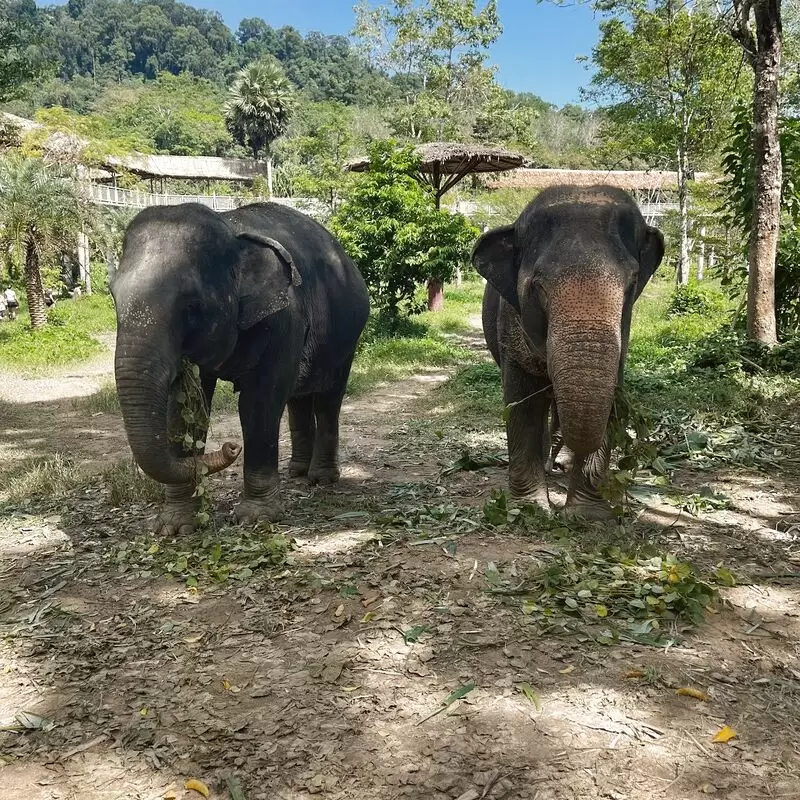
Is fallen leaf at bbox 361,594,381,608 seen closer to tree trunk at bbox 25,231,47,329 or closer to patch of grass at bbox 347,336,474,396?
patch of grass at bbox 347,336,474,396

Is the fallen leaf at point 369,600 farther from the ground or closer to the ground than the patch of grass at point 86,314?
closer to the ground

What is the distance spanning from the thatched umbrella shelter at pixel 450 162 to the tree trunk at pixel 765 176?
32.0 ft

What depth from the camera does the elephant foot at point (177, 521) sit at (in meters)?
5.23

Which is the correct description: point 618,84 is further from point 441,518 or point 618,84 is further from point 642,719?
point 642,719

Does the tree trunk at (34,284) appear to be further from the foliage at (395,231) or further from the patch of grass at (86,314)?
the foliage at (395,231)

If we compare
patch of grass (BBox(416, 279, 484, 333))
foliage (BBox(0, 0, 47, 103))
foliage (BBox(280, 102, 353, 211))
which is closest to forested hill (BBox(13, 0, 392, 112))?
foliage (BBox(280, 102, 353, 211))

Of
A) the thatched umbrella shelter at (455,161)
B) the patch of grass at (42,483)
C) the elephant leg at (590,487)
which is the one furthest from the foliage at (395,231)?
the elephant leg at (590,487)

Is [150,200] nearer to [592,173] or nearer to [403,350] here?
[592,173]

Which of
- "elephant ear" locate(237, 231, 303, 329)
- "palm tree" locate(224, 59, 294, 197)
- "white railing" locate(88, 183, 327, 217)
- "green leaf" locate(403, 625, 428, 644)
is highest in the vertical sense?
"palm tree" locate(224, 59, 294, 197)

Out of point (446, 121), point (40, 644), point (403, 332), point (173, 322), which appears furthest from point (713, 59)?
point (40, 644)

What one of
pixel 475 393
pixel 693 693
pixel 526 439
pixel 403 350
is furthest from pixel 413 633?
pixel 403 350

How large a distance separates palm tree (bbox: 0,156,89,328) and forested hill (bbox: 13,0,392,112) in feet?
330

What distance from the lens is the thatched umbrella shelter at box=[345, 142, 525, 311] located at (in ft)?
66.5

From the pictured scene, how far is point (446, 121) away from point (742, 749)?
34.3 metres
